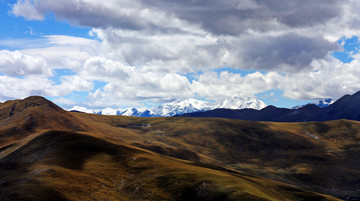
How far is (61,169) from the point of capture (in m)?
84.9

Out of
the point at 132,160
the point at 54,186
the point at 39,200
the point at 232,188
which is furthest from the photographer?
the point at 132,160

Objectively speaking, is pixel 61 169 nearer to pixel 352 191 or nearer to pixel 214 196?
pixel 214 196

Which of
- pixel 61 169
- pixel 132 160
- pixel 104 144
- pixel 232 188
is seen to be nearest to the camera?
pixel 232 188

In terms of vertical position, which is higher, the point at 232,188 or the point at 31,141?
the point at 31,141

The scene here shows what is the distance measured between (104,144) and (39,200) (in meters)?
62.6

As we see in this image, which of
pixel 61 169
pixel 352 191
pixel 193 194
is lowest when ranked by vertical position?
pixel 352 191

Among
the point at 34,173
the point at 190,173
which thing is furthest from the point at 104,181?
the point at 190,173

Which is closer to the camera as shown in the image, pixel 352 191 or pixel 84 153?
pixel 84 153

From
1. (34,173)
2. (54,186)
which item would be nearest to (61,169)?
(34,173)

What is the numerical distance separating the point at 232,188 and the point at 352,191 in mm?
150544

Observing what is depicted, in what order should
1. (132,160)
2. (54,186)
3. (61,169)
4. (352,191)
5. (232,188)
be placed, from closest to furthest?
(54,186) → (232,188) → (61,169) → (132,160) → (352,191)

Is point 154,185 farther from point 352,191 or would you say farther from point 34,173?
point 352,191

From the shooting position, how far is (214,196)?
243 ft

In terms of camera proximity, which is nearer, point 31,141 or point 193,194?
point 193,194
